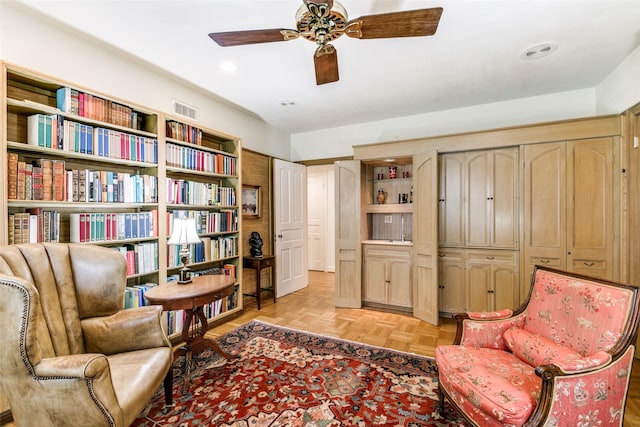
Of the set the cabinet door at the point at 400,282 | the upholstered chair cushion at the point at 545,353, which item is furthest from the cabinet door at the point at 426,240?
the upholstered chair cushion at the point at 545,353

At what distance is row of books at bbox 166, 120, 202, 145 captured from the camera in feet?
9.47

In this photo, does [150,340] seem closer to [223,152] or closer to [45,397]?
[45,397]

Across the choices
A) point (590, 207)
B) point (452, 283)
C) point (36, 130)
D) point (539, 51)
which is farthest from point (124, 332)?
point (590, 207)

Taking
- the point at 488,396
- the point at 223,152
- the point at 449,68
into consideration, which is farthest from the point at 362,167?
the point at 488,396

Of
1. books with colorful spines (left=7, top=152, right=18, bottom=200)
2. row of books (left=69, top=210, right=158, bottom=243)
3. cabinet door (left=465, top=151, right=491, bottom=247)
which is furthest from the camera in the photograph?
cabinet door (left=465, top=151, right=491, bottom=247)

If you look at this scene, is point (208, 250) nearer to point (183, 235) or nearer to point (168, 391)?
point (183, 235)

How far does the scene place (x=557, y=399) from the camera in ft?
4.00

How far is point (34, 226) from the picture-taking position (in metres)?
1.93

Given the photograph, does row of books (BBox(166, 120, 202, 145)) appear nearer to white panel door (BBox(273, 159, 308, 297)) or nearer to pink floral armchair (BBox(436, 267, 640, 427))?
white panel door (BBox(273, 159, 308, 297))

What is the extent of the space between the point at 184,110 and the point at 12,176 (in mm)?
1699

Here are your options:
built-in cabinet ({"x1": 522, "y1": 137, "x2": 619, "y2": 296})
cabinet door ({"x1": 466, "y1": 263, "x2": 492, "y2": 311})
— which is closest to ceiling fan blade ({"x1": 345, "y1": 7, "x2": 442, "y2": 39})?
built-in cabinet ({"x1": 522, "y1": 137, "x2": 619, "y2": 296})

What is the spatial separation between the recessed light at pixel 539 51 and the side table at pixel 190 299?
3.21m

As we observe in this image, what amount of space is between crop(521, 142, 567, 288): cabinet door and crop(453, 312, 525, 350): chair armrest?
1.57m

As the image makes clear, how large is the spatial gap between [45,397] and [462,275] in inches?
143
